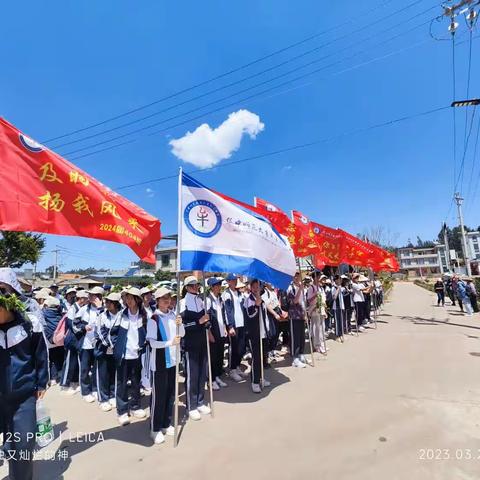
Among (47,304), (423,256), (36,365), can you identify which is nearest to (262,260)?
(36,365)

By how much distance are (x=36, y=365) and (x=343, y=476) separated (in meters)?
3.39

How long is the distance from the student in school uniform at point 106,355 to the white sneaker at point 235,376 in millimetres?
2446

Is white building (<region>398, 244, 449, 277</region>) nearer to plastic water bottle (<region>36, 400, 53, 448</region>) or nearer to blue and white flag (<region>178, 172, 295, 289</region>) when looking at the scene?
blue and white flag (<region>178, 172, 295, 289</region>)

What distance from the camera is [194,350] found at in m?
4.88

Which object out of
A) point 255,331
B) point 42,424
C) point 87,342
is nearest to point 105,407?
point 87,342

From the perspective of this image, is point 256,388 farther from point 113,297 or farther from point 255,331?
point 113,297

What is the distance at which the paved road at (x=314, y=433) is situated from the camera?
3.40 metres

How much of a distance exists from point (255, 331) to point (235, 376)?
1.35 meters

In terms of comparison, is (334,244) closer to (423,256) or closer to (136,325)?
(136,325)

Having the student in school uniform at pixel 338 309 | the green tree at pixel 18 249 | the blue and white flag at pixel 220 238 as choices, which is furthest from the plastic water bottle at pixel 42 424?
the green tree at pixel 18 249

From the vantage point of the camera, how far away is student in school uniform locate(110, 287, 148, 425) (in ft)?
15.1

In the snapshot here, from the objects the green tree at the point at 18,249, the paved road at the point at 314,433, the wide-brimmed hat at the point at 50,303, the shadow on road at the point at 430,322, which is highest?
the green tree at the point at 18,249

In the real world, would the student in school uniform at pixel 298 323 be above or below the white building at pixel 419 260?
below

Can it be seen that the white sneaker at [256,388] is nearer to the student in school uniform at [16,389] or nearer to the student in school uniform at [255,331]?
the student in school uniform at [255,331]
